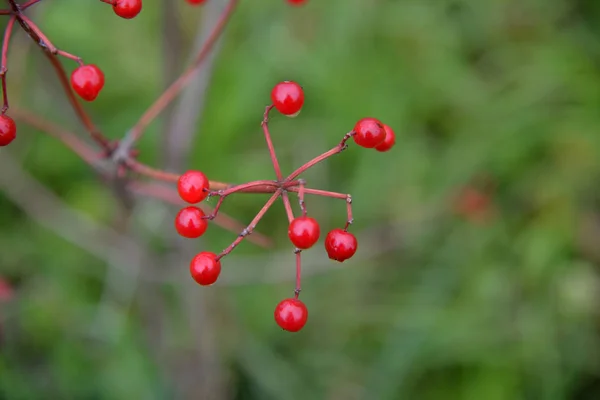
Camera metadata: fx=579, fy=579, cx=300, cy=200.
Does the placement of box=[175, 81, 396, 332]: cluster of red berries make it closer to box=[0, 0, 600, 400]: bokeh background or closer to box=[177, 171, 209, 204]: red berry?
box=[177, 171, 209, 204]: red berry

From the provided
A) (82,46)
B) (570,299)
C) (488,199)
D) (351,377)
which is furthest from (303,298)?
(82,46)

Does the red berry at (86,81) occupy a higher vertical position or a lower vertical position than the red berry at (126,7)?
lower

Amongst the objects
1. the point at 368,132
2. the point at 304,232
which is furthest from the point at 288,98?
the point at 304,232

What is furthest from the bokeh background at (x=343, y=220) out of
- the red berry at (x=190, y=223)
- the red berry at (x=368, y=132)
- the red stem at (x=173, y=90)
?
the red berry at (x=368, y=132)

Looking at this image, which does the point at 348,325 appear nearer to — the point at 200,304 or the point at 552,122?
the point at 200,304

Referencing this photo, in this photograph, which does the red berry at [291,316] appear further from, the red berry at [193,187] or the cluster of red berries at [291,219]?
the red berry at [193,187]
